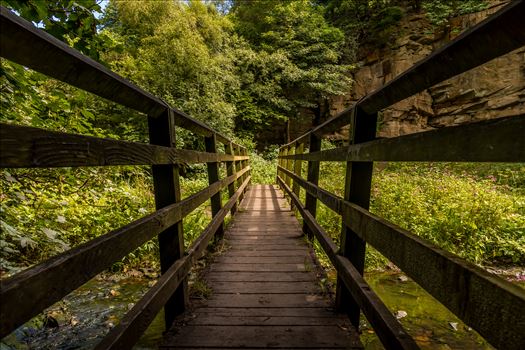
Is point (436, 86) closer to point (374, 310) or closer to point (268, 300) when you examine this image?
point (268, 300)

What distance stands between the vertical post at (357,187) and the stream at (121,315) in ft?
3.33

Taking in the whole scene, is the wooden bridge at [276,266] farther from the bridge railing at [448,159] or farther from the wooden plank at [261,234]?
the wooden plank at [261,234]

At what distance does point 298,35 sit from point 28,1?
17757 millimetres

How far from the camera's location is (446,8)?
1527 cm

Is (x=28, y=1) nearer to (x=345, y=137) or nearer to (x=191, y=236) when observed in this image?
(x=191, y=236)

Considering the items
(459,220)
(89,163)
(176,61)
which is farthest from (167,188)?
(176,61)

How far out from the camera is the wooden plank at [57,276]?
75 cm

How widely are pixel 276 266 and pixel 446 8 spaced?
1778cm

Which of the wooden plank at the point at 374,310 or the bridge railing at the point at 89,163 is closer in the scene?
the bridge railing at the point at 89,163

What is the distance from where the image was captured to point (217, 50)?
49.9 ft

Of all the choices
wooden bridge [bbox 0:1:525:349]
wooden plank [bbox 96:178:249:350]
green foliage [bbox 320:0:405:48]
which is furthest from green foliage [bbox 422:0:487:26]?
wooden plank [bbox 96:178:249:350]

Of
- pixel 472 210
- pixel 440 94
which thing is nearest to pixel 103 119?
pixel 472 210

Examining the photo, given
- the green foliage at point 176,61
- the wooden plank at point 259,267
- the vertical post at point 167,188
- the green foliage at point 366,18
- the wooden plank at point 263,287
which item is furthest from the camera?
the green foliage at point 366,18

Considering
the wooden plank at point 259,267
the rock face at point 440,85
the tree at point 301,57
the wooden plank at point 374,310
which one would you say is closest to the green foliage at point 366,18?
the rock face at point 440,85
